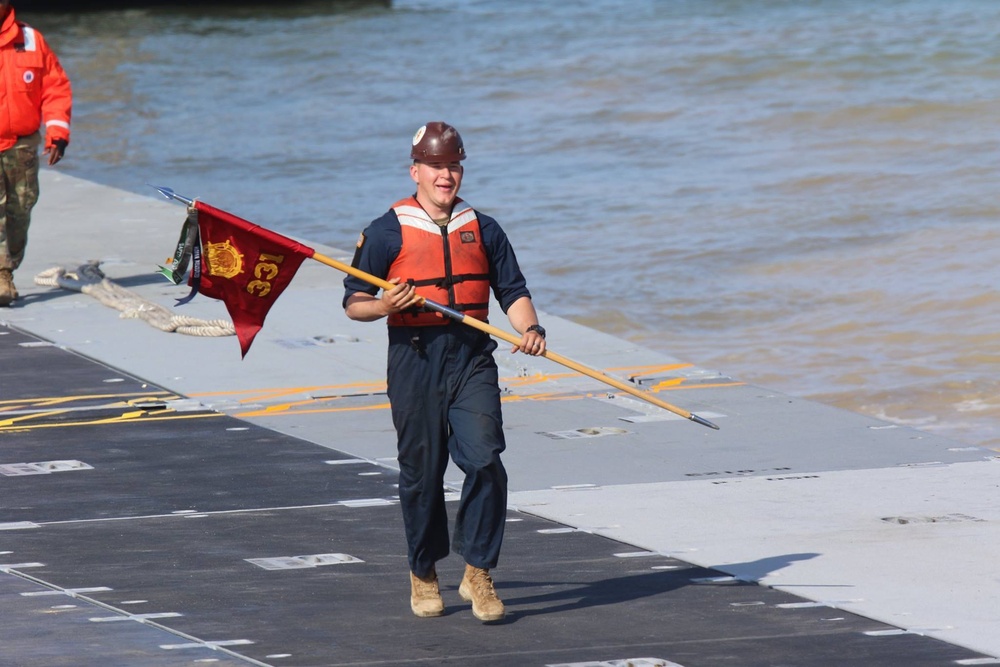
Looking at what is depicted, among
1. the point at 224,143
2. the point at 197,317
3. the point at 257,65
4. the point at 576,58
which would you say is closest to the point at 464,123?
the point at 224,143

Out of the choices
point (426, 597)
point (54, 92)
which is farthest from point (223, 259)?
point (54, 92)

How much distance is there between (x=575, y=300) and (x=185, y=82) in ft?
81.5

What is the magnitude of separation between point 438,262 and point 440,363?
349 millimetres

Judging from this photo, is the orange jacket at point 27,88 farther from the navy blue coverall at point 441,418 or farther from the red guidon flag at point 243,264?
the navy blue coverall at point 441,418

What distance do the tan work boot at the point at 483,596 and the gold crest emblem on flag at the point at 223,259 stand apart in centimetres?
137

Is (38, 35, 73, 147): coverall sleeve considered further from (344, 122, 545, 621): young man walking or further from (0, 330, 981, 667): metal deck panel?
(344, 122, 545, 621): young man walking

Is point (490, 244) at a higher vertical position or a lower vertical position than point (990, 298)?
higher

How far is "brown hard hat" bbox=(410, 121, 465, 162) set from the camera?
6.19 m

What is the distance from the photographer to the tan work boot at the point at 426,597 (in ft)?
20.6

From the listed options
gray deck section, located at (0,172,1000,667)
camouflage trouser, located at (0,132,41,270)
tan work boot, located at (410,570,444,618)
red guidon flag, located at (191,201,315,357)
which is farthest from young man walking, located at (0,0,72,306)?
tan work boot, located at (410,570,444,618)

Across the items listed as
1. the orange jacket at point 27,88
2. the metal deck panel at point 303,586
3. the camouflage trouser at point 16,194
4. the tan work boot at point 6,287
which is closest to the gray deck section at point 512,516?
the metal deck panel at point 303,586

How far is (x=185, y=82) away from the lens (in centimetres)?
3834

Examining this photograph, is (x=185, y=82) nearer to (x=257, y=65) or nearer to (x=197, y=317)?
(x=257, y=65)

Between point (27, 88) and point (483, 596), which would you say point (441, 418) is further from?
point (27, 88)
